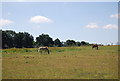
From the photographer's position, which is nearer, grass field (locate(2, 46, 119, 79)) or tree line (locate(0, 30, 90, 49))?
grass field (locate(2, 46, 119, 79))

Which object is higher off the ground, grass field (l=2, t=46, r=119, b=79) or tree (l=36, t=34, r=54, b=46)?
tree (l=36, t=34, r=54, b=46)

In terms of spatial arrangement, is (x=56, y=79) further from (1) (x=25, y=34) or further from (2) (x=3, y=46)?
(1) (x=25, y=34)

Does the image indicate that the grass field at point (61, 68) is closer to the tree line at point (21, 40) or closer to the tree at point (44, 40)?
the tree line at point (21, 40)

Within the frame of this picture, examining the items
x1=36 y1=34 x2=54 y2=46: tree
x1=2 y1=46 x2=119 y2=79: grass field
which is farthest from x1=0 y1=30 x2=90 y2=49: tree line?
x1=2 y1=46 x2=119 y2=79: grass field

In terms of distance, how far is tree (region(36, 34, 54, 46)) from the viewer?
129m

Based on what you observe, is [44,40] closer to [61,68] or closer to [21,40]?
[21,40]

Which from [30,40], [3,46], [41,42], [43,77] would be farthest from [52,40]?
[43,77]

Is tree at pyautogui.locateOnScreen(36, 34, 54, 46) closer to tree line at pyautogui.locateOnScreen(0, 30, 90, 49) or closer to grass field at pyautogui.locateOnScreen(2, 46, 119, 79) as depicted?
tree line at pyautogui.locateOnScreen(0, 30, 90, 49)

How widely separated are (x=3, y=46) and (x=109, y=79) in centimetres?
8504

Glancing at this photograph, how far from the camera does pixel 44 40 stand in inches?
5103

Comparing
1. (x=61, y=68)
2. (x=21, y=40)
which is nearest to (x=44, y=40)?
(x=21, y=40)

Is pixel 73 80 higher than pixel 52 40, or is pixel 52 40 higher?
pixel 52 40

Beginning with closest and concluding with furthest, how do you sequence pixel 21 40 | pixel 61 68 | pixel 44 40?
pixel 61 68, pixel 21 40, pixel 44 40

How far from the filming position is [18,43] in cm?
10125
